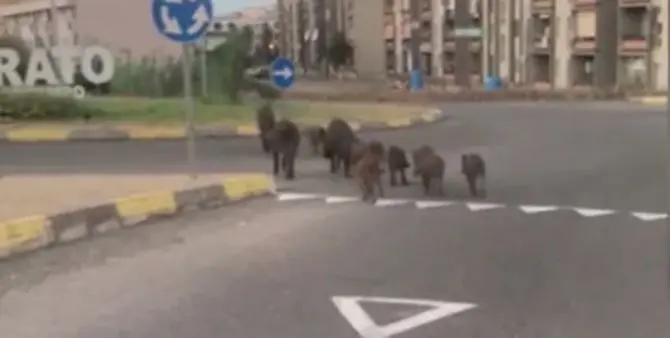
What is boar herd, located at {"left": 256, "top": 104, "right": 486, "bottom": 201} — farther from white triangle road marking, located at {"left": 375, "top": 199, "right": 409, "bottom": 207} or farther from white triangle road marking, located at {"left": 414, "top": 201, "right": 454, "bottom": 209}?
white triangle road marking, located at {"left": 414, "top": 201, "right": 454, "bottom": 209}

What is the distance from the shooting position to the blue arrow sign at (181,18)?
1302cm

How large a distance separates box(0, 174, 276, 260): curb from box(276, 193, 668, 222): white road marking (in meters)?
0.48

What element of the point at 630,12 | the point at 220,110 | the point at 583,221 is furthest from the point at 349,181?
the point at 630,12

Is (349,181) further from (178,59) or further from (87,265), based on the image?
(178,59)

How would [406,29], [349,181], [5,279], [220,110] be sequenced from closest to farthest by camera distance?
[5,279] → [349,181] → [220,110] → [406,29]

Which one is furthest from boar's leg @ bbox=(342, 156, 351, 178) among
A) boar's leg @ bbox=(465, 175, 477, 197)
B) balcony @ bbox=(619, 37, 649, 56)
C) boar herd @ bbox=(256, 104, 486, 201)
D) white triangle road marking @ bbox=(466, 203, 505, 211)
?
balcony @ bbox=(619, 37, 649, 56)

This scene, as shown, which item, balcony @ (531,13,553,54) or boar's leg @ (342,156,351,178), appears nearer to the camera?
boar's leg @ (342,156,351,178)

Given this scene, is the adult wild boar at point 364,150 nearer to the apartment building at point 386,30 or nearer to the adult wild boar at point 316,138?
the adult wild boar at point 316,138

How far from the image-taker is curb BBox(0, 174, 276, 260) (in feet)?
32.0

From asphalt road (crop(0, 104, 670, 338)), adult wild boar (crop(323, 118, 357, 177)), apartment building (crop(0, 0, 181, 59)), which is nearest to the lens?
asphalt road (crop(0, 104, 670, 338))

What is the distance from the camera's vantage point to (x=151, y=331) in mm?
7000

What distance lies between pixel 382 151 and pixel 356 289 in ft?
Result: 20.5

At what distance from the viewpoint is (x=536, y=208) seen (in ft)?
42.4

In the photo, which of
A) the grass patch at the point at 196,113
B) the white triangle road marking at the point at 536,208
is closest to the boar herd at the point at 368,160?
the white triangle road marking at the point at 536,208
